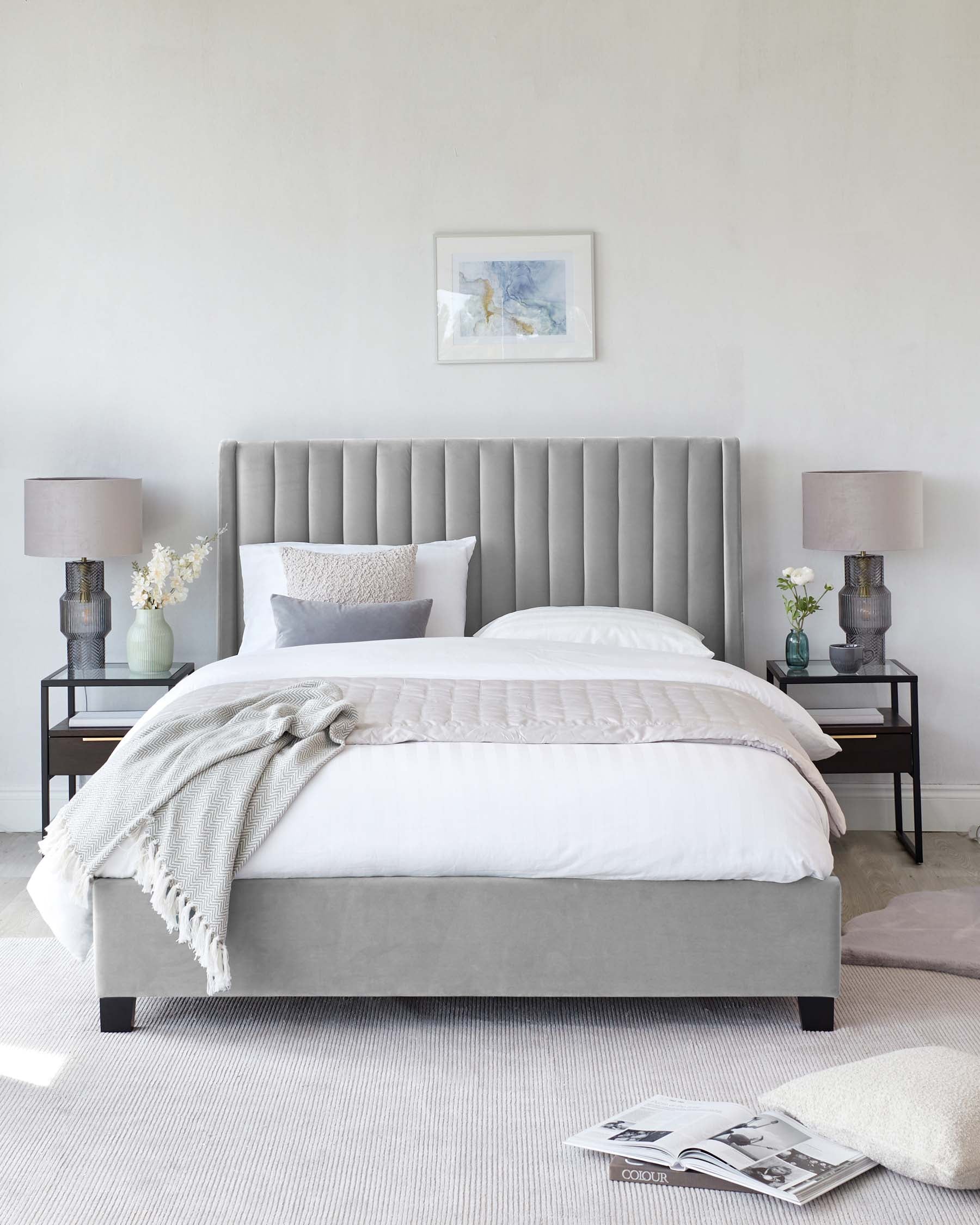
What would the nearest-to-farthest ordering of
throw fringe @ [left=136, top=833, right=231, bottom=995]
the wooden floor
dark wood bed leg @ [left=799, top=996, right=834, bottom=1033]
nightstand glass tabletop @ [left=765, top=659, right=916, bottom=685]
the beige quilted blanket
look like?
throw fringe @ [left=136, top=833, right=231, bottom=995]
dark wood bed leg @ [left=799, top=996, right=834, bottom=1033]
the beige quilted blanket
the wooden floor
nightstand glass tabletop @ [left=765, top=659, right=916, bottom=685]

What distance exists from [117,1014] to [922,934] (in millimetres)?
1984

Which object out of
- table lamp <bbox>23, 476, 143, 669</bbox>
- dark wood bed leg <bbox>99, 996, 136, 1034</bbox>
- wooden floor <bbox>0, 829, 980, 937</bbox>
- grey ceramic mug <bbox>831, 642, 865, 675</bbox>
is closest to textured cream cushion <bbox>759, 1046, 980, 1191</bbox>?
wooden floor <bbox>0, 829, 980, 937</bbox>

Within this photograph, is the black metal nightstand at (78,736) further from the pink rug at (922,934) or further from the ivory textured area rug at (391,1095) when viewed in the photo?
the pink rug at (922,934)

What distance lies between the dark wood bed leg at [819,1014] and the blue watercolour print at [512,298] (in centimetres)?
257

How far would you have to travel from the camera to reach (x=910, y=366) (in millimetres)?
4328

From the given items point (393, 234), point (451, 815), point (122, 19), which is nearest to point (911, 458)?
point (393, 234)

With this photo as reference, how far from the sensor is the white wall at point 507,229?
→ 14.0 feet

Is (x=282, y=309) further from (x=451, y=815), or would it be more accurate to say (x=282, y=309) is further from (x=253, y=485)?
(x=451, y=815)

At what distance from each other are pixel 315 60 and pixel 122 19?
2.25 feet

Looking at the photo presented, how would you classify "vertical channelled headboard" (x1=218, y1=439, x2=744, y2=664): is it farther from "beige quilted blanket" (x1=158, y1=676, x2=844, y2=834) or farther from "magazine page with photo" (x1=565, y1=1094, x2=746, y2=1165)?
"magazine page with photo" (x1=565, y1=1094, x2=746, y2=1165)

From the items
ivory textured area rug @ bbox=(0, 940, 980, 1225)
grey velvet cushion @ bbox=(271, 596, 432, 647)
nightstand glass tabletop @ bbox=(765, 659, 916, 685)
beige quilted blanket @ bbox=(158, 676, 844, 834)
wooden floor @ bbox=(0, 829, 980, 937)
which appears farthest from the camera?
nightstand glass tabletop @ bbox=(765, 659, 916, 685)

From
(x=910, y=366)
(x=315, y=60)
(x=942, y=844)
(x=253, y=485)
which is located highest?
(x=315, y=60)

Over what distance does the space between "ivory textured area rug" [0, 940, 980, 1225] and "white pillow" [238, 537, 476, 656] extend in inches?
55.7

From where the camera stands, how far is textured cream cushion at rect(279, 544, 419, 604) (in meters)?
3.94
